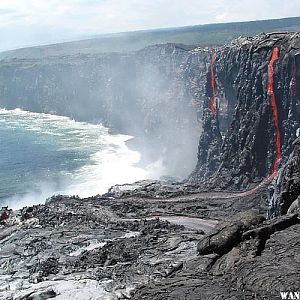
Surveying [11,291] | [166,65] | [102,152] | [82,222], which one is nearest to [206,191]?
[82,222]

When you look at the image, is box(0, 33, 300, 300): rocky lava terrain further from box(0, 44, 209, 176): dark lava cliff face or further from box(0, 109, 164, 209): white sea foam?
box(0, 109, 164, 209): white sea foam

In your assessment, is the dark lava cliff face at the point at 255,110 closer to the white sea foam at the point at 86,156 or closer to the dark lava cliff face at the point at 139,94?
the dark lava cliff face at the point at 139,94

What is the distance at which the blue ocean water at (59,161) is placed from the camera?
321 feet

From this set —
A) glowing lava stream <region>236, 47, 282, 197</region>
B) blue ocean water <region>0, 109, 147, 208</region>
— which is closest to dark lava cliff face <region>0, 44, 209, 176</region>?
blue ocean water <region>0, 109, 147, 208</region>

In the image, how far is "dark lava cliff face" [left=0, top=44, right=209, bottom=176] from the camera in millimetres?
110750

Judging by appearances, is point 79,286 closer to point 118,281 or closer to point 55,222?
point 118,281

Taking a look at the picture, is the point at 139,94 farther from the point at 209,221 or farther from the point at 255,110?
the point at 209,221

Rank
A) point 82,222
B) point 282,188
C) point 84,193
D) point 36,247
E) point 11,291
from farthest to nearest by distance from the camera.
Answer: point 84,193 < point 82,222 < point 36,247 < point 282,188 < point 11,291

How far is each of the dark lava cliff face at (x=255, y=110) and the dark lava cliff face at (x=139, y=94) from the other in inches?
769

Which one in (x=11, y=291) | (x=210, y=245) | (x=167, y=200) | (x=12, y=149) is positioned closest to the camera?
(x=210, y=245)

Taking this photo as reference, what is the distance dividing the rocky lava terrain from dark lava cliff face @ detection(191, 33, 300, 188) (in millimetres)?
170

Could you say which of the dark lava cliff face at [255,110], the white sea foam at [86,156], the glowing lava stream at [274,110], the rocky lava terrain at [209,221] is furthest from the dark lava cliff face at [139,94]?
the glowing lava stream at [274,110]

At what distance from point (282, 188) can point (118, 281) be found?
15636 mm

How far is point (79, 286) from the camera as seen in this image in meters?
31.7
